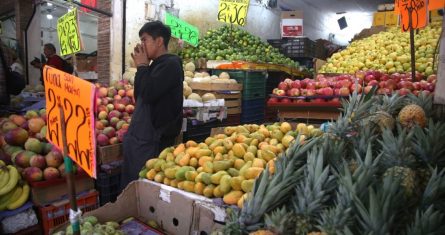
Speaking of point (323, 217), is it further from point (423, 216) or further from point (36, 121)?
point (36, 121)

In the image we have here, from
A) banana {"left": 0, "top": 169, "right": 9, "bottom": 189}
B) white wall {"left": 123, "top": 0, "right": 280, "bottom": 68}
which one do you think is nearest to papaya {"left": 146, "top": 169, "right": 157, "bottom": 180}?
banana {"left": 0, "top": 169, "right": 9, "bottom": 189}

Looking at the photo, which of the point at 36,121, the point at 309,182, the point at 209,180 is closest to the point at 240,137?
the point at 209,180

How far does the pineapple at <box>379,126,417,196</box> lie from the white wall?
639 cm

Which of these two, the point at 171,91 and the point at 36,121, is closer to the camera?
the point at 171,91

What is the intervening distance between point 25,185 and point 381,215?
2.91 metres

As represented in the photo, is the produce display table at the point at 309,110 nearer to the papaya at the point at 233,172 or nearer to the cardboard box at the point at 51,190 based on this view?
the papaya at the point at 233,172

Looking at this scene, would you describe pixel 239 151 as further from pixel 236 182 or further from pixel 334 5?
pixel 334 5

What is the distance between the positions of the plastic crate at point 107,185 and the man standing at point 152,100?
0.68 ft

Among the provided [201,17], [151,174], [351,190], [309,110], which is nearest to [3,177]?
[151,174]

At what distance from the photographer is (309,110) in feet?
15.2

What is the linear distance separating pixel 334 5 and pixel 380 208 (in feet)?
52.9

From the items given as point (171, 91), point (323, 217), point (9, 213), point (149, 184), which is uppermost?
point (171, 91)

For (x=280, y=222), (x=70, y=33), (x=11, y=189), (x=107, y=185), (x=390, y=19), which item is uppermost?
(x=390, y=19)

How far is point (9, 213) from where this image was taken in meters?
2.71
